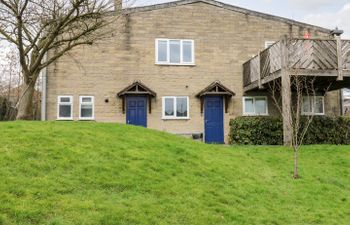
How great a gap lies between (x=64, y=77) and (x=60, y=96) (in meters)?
1.00

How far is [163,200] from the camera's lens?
809 centimetres

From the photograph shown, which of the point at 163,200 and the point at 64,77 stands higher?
the point at 64,77

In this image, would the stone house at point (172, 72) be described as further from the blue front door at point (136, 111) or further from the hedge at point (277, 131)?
the hedge at point (277, 131)

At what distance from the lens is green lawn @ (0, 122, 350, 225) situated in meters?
7.07

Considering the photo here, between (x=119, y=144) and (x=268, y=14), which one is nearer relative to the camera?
(x=119, y=144)

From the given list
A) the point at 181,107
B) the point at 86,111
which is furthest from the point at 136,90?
the point at 86,111

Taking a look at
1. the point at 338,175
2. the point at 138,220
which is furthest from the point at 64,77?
the point at 138,220

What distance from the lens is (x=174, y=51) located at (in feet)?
73.4

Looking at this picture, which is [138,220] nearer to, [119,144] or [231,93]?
[119,144]

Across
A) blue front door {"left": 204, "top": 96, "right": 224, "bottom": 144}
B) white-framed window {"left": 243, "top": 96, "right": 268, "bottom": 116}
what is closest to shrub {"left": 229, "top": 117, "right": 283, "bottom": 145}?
blue front door {"left": 204, "top": 96, "right": 224, "bottom": 144}

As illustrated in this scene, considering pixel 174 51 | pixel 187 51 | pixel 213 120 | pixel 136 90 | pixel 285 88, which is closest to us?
pixel 285 88

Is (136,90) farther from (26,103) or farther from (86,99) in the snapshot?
(26,103)

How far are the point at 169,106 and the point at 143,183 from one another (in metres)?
13.2

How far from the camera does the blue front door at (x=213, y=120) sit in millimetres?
21922
